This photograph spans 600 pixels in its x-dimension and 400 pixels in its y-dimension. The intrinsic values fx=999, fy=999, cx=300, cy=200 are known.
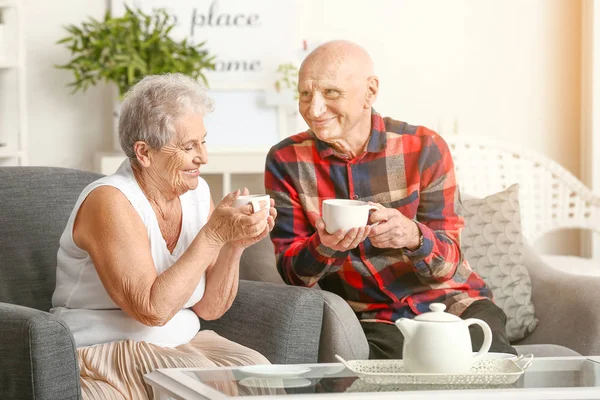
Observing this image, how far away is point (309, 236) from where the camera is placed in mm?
2420

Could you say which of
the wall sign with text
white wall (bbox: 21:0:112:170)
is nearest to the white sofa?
the wall sign with text

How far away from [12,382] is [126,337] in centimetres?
31

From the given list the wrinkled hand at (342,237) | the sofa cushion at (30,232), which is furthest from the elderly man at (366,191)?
the sofa cushion at (30,232)

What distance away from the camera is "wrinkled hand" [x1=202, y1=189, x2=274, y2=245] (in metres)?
1.95

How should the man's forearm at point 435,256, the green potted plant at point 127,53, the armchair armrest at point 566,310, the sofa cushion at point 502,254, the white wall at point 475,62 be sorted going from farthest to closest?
1. the white wall at point 475,62
2. the green potted plant at point 127,53
3. the sofa cushion at point 502,254
4. the armchair armrest at point 566,310
5. the man's forearm at point 435,256

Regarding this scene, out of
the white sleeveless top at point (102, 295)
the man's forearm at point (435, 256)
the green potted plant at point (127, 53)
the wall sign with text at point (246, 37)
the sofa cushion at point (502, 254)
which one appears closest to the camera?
the white sleeveless top at point (102, 295)

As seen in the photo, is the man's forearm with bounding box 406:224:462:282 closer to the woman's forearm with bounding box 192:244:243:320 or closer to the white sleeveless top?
the woman's forearm with bounding box 192:244:243:320

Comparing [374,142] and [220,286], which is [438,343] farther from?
[374,142]

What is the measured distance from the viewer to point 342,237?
2.02 m

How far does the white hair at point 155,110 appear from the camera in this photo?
208cm

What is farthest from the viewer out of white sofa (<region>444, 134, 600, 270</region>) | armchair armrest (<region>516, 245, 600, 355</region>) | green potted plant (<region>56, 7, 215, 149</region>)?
white sofa (<region>444, 134, 600, 270</region>)

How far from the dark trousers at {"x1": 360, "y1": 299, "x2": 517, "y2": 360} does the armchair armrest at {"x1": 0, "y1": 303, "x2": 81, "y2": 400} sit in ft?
2.50

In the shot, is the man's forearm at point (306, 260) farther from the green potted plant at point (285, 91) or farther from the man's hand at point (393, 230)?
the green potted plant at point (285, 91)

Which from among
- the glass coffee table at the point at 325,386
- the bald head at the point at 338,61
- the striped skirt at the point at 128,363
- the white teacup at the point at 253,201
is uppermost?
the bald head at the point at 338,61
